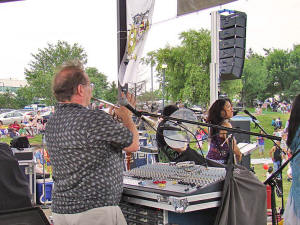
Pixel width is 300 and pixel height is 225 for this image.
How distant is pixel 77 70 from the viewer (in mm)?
1749

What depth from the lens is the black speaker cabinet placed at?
168cm

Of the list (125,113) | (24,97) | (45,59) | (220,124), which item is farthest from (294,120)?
(24,97)

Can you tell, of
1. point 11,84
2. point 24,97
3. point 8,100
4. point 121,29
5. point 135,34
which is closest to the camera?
point 135,34

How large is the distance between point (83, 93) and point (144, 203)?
68 centimetres

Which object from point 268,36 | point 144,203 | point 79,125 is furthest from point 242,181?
point 268,36

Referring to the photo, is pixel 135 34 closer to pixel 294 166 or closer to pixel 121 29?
pixel 121 29

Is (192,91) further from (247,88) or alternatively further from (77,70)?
(77,70)

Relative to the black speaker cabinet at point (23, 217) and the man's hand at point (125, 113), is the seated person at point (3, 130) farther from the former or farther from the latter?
the man's hand at point (125, 113)

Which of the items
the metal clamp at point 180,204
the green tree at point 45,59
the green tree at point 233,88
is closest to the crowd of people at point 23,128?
the green tree at point 45,59

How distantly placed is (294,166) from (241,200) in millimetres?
532

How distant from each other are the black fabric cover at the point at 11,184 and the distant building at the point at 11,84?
5527 millimetres

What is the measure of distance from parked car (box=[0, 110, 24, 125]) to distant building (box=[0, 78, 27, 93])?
4.02ft

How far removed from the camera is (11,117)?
35.1 feet

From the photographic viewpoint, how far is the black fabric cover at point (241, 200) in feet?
6.13
